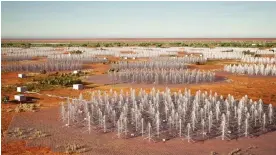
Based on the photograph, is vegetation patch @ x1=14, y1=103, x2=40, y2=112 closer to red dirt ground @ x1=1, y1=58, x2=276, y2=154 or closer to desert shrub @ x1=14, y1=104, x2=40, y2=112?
desert shrub @ x1=14, y1=104, x2=40, y2=112

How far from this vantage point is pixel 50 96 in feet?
88.4

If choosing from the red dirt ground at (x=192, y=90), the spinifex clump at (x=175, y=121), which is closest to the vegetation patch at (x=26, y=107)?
the red dirt ground at (x=192, y=90)

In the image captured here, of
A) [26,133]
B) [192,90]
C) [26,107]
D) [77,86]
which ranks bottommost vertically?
[26,133]

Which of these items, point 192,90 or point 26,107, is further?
point 192,90

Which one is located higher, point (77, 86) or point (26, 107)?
point (77, 86)

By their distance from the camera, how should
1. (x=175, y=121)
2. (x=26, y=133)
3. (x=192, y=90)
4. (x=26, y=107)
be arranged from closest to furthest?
Result: (x=26, y=133)
(x=175, y=121)
(x=26, y=107)
(x=192, y=90)

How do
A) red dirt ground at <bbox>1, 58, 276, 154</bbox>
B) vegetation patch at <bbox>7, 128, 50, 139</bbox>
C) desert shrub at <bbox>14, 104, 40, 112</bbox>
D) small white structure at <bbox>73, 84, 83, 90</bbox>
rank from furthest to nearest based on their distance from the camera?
small white structure at <bbox>73, 84, 83, 90</bbox> → desert shrub at <bbox>14, 104, 40, 112</bbox> → vegetation patch at <bbox>7, 128, 50, 139</bbox> → red dirt ground at <bbox>1, 58, 276, 154</bbox>

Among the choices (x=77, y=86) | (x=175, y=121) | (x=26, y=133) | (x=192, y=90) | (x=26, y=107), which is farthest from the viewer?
→ (x=77, y=86)

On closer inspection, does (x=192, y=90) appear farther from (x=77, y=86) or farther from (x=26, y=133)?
(x=26, y=133)

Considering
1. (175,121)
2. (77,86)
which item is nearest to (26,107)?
(77,86)

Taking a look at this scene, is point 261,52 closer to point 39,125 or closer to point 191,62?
point 191,62

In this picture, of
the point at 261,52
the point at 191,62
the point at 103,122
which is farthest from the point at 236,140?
the point at 261,52

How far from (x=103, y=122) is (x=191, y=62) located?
3924 centimetres

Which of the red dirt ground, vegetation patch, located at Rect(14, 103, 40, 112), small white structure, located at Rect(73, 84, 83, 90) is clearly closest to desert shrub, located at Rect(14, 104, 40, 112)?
vegetation patch, located at Rect(14, 103, 40, 112)
